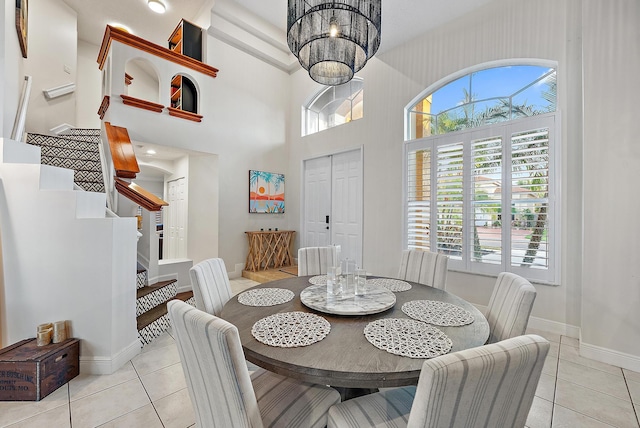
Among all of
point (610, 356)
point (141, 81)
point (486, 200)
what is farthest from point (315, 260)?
point (141, 81)

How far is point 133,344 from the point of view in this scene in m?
2.26

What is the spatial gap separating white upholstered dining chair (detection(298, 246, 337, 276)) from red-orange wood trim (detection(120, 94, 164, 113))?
3176 mm

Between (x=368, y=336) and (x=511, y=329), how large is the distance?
75cm

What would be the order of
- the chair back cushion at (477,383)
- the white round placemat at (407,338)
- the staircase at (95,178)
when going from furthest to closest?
the staircase at (95,178)
the white round placemat at (407,338)
the chair back cushion at (477,383)

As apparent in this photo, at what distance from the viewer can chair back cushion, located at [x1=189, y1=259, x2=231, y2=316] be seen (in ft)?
5.18

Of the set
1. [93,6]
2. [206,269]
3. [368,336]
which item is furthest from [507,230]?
[93,6]

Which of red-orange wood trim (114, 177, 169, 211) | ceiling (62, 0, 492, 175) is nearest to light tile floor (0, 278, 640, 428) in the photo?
red-orange wood trim (114, 177, 169, 211)

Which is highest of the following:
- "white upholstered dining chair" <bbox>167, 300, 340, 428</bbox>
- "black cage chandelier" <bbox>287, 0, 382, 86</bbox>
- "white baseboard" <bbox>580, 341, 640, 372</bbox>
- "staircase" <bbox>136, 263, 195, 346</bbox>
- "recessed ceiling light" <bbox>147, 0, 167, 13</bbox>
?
"recessed ceiling light" <bbox>147, 0, 167, 13</bbox>

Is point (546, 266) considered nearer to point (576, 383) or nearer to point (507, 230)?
point (507, 230)

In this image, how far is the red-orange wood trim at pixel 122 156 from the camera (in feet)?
8.94

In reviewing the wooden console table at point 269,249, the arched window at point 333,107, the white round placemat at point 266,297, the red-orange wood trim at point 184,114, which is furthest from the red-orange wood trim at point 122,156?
the arched window at point 333,107

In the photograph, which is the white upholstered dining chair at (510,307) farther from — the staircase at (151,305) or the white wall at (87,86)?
the white wall at (87,86)

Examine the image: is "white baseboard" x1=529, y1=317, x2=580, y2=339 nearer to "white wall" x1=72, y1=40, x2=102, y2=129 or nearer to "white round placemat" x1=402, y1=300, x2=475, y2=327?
"white round placemat" x1=402, y1=300, x2=475, y2=327

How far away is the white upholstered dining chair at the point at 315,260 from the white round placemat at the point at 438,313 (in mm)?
1068
